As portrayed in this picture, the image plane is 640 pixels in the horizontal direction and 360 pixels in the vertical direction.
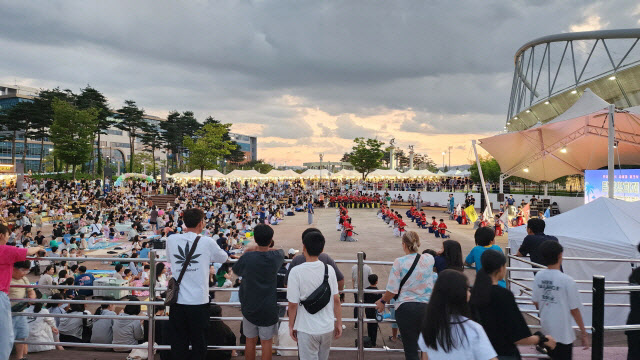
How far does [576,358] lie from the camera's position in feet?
14.0

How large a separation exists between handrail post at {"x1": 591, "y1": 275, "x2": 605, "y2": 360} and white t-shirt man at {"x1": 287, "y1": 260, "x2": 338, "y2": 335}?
89.1 inches

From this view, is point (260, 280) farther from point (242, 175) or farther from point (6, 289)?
point (242, 175)

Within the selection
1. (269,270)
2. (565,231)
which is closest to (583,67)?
(565,231)

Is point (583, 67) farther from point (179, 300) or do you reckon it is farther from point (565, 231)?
point (179, 300)

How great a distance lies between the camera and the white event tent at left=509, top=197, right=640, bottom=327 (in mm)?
7820

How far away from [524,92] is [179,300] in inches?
2631

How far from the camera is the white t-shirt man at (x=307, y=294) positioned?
328cm

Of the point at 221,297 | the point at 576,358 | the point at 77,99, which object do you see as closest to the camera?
the point at 576,358

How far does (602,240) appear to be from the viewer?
8062mm

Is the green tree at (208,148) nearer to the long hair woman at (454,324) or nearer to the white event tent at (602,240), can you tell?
the white event tent at (602,240)

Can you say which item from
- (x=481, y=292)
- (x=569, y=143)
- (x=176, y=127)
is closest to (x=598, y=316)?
(x=481, y=292)

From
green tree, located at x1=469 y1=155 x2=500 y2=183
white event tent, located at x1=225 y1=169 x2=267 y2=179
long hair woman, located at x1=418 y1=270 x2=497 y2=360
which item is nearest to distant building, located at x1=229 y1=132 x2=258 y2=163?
white event tent, located at x1=225 y1=169 x2=267 y2=179

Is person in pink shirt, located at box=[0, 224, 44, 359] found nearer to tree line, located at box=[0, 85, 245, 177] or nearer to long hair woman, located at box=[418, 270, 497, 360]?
long hair woman, located at box=[418, 270, 497, 360]

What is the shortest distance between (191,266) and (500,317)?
267 cm
